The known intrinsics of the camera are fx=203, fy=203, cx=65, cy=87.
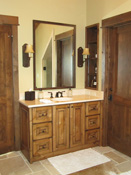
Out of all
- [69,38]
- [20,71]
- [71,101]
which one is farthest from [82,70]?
[20,71]

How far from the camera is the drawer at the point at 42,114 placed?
301 cm

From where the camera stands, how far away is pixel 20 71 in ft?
11.2

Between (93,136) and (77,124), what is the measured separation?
0.43m

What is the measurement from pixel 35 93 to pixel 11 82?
0.46m

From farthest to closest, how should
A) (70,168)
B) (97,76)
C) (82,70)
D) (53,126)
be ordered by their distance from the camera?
(82,70) → (97,76) → (53,126) → (70,168)

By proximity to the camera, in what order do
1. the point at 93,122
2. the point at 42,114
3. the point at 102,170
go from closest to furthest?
the point at 102,170 → the point at 42,114 → the point at 93,122

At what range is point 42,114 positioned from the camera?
10.1 ft

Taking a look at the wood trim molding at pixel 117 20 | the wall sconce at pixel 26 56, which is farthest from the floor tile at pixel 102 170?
the wood trim molding at pixel 117 20

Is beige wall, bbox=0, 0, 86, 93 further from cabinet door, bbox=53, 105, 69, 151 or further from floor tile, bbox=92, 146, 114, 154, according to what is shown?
floor tile, bbox=92, 146, 114, 154

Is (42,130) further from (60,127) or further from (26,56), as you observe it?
(26,56)

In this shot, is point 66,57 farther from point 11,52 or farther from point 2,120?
point 2,120

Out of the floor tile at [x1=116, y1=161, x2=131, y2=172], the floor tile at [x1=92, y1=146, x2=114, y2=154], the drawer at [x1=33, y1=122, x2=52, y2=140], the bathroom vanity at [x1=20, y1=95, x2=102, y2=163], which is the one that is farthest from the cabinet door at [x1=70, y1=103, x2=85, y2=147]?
the floor tile at [x1=116, y1=161, x2=131, y2=172]

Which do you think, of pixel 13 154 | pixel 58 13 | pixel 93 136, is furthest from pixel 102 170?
pixel 58 13

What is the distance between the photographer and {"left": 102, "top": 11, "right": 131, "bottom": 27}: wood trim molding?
3.02 metres
